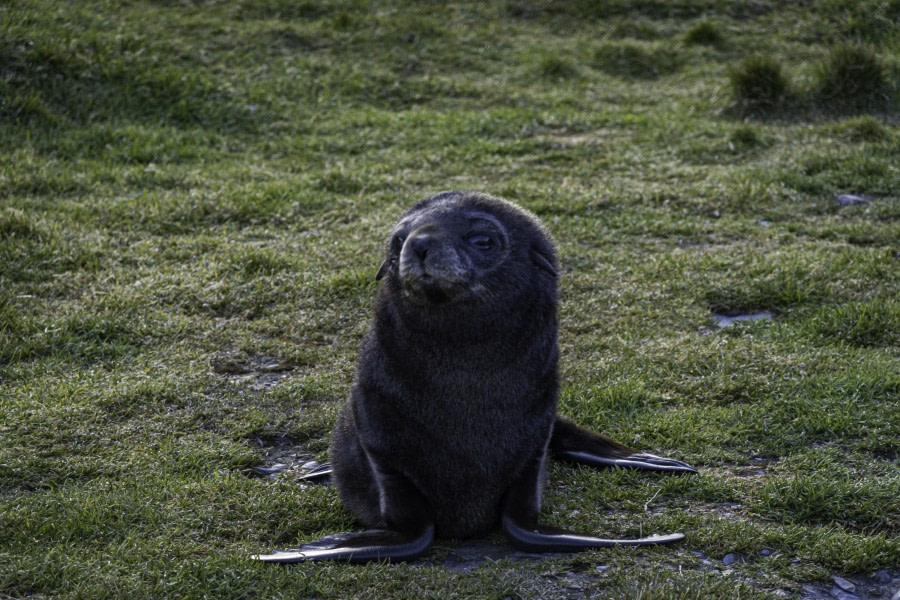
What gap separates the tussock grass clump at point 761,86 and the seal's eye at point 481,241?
709cm

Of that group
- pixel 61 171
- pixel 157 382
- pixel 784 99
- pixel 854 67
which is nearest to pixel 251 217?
pixel 61 171

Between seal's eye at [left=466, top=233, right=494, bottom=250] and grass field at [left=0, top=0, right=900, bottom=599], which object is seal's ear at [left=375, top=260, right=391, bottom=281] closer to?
seal's eye at [left=466, top=233, right=494, bottom=250]

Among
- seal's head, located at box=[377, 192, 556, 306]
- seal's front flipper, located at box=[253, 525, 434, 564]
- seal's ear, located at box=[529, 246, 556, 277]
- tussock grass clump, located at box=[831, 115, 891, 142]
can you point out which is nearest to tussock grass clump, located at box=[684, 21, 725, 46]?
tussock grass clump, located at box=[831, 115, 891, 142]

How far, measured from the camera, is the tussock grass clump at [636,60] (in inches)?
473

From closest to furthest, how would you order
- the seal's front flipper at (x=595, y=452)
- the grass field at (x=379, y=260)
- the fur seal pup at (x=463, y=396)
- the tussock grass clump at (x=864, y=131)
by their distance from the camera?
the fur seal pup at (x=463, y=396) → the grass field at (x=379, y=260) → the seal's front flipper at (x=595, y=452) → the tussock grass clump at (x=864, y=131)

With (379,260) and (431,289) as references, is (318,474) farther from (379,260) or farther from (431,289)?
(379,260)

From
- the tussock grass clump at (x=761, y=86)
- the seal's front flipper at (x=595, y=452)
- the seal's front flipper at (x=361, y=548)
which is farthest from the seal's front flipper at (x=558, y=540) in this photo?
the tussock grass clump at (x=761, y=86)

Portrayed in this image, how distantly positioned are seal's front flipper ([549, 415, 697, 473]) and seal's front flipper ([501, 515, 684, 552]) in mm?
639

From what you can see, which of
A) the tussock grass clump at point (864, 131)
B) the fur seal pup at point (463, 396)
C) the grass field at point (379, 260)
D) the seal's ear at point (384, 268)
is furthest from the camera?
the tussock grass clump at point (864, 131)

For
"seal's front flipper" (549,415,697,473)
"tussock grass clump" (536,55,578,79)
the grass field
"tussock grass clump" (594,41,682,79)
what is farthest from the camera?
"tussock grass clump" (594,41,682,79)

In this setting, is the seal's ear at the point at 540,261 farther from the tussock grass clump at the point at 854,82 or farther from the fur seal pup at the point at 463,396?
the tussock grass clump at the point at 854,82

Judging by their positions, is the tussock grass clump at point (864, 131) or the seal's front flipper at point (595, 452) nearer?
the seal's front flipper at point (595, 452)

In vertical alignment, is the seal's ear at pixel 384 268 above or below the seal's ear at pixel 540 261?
below

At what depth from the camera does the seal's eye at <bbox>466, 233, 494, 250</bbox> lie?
13.1 feet
